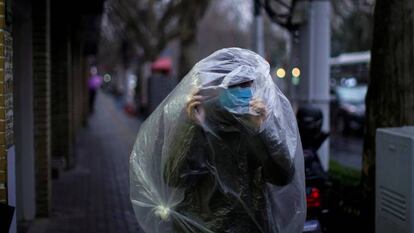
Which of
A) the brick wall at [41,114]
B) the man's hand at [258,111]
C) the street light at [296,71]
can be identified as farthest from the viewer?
the street light at [296,71]

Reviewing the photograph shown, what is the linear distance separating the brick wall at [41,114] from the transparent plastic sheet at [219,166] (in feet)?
13.2

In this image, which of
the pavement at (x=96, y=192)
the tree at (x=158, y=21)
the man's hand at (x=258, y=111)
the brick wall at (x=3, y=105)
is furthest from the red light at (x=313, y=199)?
the tree at (x=158, y=21)

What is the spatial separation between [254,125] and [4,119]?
5.66 ft

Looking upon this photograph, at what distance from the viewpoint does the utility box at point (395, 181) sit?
4527mm

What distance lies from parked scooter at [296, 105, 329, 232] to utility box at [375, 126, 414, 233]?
514 mm

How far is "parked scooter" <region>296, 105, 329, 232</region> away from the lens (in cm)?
515

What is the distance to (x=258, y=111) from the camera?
11.6ft

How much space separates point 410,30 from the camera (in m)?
5.67

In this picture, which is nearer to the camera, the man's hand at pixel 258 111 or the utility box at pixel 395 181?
the man's hand at pixel 258 111

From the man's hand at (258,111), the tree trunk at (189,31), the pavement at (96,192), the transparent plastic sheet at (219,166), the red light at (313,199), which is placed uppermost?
the tree trunk at (189,31)

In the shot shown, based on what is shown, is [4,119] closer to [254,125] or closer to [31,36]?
[254,125]

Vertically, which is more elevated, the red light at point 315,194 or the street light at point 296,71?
the street light at point 296,71

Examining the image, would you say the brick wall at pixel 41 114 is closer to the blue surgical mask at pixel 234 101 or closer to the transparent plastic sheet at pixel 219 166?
the transparent plastic sheet at pixel 219 166

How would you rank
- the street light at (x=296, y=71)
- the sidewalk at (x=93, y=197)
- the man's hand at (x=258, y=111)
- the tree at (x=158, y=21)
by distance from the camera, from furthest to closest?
the tree at (x=158, y=21) < the street light at (x=296, y=71) < the sidewalk at (x=93, y=197) < the man's hand at (x=258, y=111)
